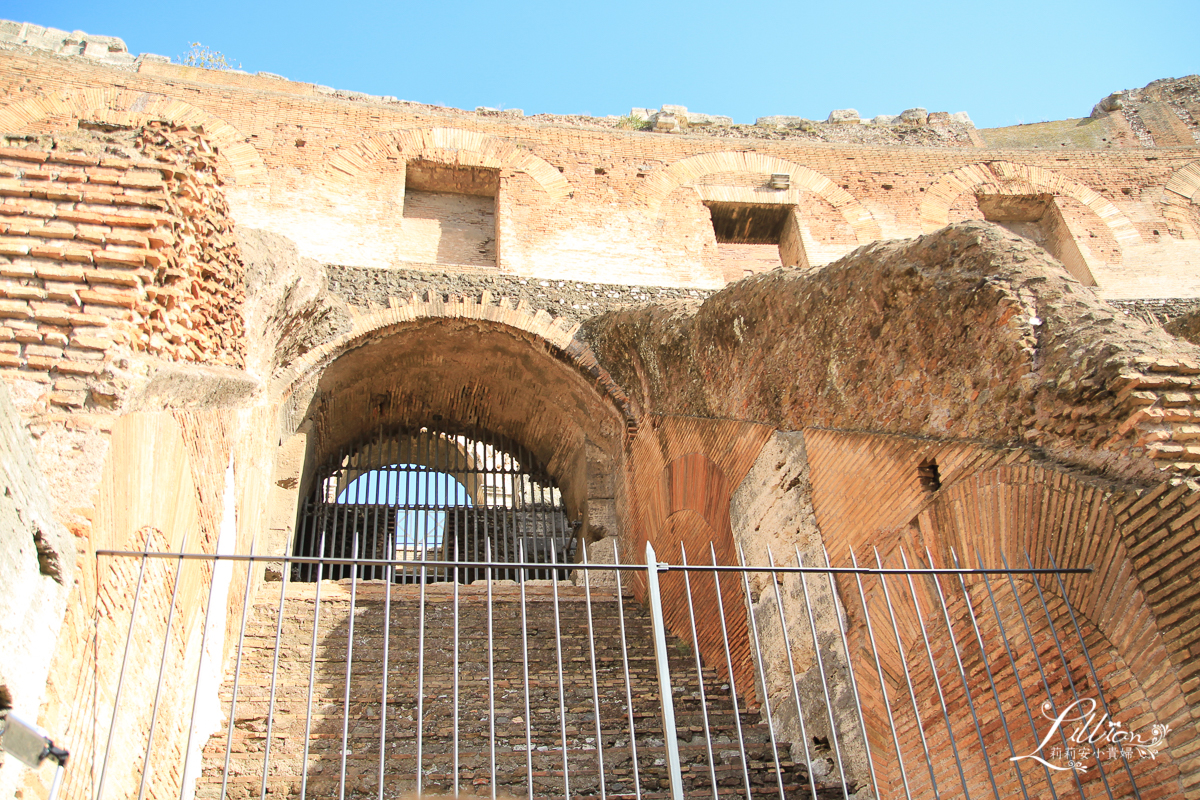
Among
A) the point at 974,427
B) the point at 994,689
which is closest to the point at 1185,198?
the point at 974,427

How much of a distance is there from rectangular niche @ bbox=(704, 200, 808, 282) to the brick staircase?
14.7 ft

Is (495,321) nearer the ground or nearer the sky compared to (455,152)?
nearer the ground

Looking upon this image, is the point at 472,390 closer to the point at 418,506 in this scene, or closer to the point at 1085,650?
the point at 418,506

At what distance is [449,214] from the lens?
8.95m

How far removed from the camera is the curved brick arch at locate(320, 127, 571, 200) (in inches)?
348

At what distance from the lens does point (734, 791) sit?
4.57 metres

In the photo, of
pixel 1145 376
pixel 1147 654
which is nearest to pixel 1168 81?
pixel 1145 376

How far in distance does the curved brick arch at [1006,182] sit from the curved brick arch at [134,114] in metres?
6.77

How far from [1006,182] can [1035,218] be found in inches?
21.7

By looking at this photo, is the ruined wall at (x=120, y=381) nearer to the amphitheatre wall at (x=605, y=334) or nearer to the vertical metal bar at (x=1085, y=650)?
the amphitheatre wall at (x=605, y=334)

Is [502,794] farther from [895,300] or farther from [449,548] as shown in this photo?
[449,548]

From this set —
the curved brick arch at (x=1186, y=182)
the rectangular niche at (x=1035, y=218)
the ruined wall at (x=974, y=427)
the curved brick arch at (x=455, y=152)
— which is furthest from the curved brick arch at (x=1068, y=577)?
the curved brick arch at (x=1186, y=182)

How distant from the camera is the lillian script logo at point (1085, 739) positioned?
3000mm

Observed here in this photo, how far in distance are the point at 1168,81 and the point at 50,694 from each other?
14.3m
